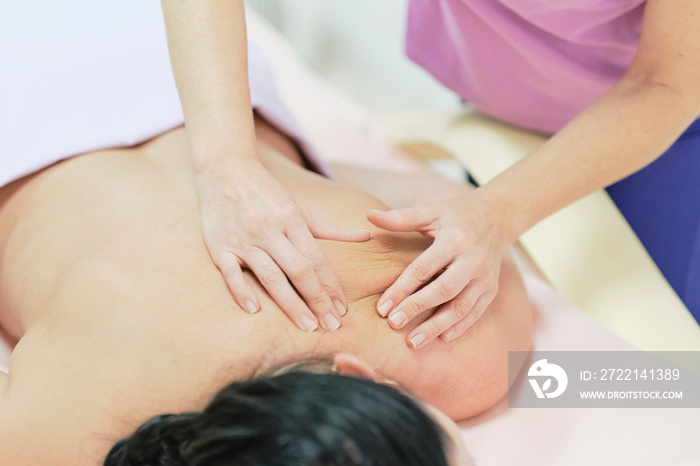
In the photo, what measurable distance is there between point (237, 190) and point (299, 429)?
1.30ft

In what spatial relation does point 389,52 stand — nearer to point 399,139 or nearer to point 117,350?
point 399,139

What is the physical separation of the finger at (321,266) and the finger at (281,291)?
0.02m

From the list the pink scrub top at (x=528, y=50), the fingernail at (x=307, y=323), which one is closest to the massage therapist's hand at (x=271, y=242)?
the fingernail at (x=307, y=323)

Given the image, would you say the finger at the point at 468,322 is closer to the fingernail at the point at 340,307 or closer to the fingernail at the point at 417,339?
the fingernail at the point at 417,339

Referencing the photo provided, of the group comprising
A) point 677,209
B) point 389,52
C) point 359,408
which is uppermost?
point 359,408

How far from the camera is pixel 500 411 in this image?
109 cm

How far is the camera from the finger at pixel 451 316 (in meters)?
0.93

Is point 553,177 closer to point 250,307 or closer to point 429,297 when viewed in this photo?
point 429,297

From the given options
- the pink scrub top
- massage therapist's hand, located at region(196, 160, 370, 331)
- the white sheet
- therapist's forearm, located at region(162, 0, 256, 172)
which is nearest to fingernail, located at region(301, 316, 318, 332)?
massage therapist's hand, located at region(196, 160, 370, 331)

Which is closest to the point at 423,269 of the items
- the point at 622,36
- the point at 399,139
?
the point at 622,36

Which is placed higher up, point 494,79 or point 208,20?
point 208,20

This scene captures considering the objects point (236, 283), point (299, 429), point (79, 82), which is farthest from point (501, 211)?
point (79, 82)

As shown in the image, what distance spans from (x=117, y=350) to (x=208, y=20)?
0.52m

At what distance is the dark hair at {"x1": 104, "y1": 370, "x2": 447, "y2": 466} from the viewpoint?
675mm
